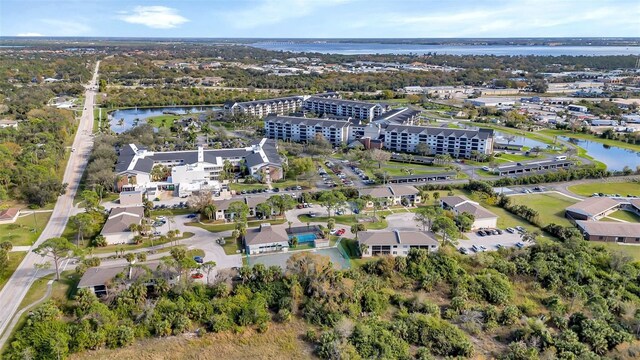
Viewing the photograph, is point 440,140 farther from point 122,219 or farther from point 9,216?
point 9,216

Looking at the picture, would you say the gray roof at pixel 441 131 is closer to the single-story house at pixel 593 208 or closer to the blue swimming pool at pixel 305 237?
the single-story house at pixel 593 208

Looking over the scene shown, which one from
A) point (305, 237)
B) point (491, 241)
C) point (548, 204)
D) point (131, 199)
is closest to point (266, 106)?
point (131, 199)

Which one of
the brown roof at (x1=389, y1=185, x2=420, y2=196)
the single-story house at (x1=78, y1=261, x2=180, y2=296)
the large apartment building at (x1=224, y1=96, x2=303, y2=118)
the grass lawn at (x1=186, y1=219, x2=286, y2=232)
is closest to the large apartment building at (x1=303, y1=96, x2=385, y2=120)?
the large apartment building at (x1=224, y1=96, x2=303, y2=118)

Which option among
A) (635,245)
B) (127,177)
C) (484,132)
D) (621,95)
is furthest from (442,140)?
(621,95)

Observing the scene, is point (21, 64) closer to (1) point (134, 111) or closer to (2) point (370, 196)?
(1) point (134, 111)

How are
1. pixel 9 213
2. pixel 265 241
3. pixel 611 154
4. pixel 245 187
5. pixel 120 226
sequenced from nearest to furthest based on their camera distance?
1. pixel 265 241
2. pixel 120 226
3. pixel 9 213
4. pixel 245 187
5. pixel 611 154

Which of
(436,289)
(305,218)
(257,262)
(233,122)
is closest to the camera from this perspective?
(436,289)
